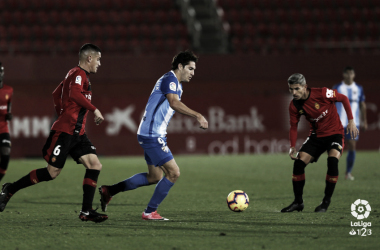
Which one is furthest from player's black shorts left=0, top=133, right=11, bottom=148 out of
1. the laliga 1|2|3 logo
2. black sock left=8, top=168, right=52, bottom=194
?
the laliga 1|2|3 logo

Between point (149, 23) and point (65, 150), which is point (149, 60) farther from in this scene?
point (65, 150)

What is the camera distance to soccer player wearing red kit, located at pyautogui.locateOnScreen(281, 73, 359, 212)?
22.4ft

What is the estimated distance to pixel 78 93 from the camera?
5926 mm

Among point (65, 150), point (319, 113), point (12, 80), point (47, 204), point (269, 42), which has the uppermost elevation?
point (269, 42)

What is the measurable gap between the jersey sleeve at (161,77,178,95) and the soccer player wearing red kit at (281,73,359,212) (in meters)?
1.54

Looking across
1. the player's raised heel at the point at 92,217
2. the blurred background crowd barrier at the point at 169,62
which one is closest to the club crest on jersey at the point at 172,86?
the player's raised heel at the point at 92,217

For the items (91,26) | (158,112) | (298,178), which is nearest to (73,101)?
(158,112)

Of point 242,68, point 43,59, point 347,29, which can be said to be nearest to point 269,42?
point 242,68

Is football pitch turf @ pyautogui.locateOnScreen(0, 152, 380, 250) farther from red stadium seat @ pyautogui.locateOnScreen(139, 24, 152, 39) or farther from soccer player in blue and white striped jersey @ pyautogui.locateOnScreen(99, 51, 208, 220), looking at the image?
red stadium seat @ pyautogui.locateOnScreen(139, 24, 152, 39)

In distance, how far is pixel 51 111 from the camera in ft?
62.2

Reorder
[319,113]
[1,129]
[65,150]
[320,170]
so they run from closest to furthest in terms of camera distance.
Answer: [65,150]
[319,113]
[1,129]
[320,170]

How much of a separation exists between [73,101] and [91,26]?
15395mm

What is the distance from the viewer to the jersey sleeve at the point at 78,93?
590cm

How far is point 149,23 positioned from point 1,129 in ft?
41.3
